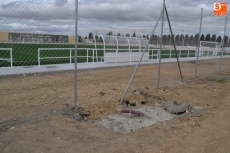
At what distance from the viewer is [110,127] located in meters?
5.30

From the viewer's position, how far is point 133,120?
5727 millimetres

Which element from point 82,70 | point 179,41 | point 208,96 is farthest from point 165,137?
point 179,41

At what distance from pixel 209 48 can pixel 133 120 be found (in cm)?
3105

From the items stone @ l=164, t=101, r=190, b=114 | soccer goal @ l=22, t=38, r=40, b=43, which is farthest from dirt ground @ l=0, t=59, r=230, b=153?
soccer goal @ l=22, t=38, r=40, b=43

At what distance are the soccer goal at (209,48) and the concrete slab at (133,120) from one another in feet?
90.3

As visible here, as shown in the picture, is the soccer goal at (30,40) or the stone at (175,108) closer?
the soccer goal at (30,40)

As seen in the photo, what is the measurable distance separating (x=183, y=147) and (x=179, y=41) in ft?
83.0

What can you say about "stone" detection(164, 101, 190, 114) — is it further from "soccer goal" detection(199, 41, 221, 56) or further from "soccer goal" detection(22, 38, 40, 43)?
"soccer goal" detection(199, 41, 221, 56)

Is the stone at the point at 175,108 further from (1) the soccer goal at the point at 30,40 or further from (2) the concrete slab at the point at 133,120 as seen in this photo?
(1) the soccer goal at the point at 30,40

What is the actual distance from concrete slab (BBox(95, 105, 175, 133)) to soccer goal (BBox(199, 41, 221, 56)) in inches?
1084

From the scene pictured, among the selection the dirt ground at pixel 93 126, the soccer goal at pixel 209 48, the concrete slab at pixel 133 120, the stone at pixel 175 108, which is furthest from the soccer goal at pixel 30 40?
the soccer goal at pixel 209 48

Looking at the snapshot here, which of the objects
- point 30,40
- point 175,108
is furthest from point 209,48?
point 30,40

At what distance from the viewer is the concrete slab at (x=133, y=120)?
530cm

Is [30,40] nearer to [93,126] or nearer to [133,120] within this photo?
[93,126]
